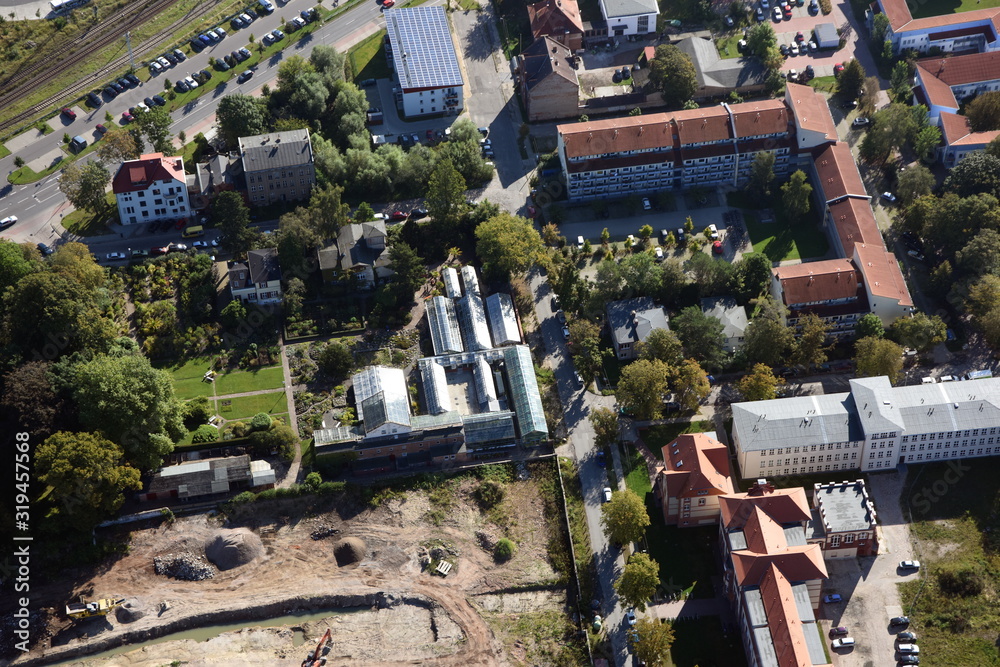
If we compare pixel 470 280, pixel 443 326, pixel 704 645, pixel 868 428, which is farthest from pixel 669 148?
pixel 704 645

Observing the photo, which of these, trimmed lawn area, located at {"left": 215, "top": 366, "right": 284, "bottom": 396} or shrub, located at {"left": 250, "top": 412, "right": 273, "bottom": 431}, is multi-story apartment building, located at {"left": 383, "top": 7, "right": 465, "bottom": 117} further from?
shrub, located at {"left": 250, "top": 412, "right": 273, "bottom": 431}

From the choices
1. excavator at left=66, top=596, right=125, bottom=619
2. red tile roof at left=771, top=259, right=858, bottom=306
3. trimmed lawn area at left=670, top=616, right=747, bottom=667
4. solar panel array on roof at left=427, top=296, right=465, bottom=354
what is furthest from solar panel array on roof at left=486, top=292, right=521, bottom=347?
excavator at left=66, top=596, right=125, bottom=619

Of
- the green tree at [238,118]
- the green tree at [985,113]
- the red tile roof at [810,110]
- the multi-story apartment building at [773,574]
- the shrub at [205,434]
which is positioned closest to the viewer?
the multi-story apartment building at [773,574]

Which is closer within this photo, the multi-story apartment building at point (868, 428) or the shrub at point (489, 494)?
the multi-story apartment building at point (868, 428)

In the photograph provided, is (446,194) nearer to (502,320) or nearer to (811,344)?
(502,320)

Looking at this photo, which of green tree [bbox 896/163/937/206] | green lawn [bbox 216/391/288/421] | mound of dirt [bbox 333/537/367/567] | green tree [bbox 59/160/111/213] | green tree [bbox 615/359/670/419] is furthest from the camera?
green tree [bbox 896/163/937/206]

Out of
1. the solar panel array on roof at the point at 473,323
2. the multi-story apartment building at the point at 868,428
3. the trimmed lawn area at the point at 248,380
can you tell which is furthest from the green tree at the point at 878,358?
the trimmed lawn area at the point at 248,380

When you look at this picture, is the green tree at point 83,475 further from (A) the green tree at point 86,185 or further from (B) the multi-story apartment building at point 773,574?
(B) the multi-story apartment building at point 773,574
